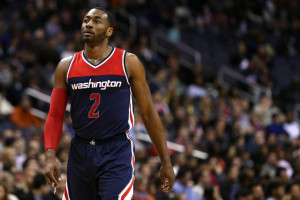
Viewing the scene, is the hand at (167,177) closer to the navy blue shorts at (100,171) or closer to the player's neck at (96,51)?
Answer: the navy blue shorts at (100,171)

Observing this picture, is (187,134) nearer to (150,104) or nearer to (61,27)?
(61,27)

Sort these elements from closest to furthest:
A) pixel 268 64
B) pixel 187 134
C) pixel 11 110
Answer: pixel 11 110
pixel 187 134
pixel 268 64

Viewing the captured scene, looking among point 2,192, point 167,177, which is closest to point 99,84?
point 167,177

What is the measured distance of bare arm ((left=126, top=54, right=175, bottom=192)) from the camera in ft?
15.9

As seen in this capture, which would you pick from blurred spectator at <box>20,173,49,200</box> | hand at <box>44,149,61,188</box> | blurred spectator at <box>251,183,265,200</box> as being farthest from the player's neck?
blurred spectator at <box>251,183,265,200</box>

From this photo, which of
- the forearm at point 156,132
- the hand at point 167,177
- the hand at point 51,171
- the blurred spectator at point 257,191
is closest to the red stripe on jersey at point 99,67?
the forearm at point 156,132

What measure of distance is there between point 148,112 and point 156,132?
17 cm

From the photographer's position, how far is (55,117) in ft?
16.1

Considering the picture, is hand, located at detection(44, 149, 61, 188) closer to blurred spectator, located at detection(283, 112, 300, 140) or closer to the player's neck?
the player's neck

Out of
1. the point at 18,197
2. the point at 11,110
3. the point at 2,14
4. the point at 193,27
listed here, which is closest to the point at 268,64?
the point at 193,27

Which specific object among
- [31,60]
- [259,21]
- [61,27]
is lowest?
[31,60]

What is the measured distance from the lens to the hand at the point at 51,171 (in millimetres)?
4695

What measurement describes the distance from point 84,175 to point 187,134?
773cm

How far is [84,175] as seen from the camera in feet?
15.7
